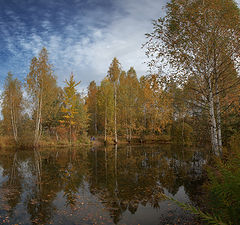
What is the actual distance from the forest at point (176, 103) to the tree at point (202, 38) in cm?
4

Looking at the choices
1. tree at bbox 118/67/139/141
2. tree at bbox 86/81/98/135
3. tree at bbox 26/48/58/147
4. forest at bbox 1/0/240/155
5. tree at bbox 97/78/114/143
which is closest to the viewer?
forest at bbox 1/0/240/155

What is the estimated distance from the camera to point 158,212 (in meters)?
6.00

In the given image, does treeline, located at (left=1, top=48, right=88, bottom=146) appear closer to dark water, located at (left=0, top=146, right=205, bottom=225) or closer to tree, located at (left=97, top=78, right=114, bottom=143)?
tree, located at (left=97, top=78, right=114, bottom=143)

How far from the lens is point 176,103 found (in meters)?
9.50

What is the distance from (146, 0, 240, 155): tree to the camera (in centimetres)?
762

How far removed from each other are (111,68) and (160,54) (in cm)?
2589

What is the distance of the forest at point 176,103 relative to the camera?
23.3ft

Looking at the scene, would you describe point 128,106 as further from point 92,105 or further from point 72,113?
point 92,105

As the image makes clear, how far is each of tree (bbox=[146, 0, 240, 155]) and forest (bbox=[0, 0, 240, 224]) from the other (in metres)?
0.04

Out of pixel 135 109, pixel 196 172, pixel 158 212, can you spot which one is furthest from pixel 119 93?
pixel 158 212

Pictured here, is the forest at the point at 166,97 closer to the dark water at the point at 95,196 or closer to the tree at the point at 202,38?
the tree at the point at 202,38

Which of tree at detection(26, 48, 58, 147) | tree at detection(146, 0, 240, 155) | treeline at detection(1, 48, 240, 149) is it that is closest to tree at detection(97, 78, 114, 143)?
treeline at detection(1, 48, 240, 149)

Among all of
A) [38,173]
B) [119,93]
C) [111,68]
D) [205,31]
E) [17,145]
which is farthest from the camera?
[119,93]

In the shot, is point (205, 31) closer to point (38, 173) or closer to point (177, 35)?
point (177, 35)
